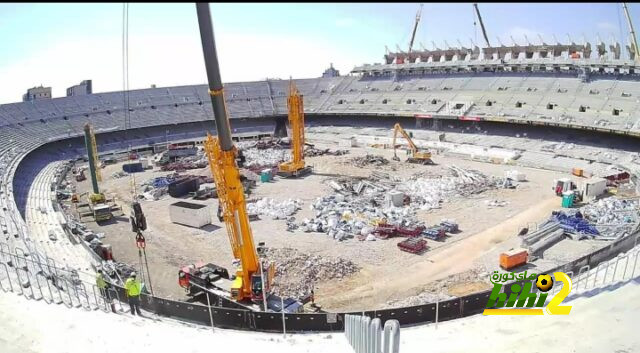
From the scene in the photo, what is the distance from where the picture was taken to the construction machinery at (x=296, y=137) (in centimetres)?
3509

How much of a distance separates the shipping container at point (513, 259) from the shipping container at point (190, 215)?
1543 centimetres

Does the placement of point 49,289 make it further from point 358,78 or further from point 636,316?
point 358,78

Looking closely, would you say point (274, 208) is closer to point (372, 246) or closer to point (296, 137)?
point (372, 246)

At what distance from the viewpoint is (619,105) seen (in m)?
40.9

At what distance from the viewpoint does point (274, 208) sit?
2703 cm

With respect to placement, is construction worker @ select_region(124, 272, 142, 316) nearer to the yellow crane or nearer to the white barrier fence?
the yellow crane

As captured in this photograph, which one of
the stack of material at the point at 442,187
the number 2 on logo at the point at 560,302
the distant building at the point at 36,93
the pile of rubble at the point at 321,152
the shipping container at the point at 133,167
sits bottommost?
the stack of material at the point at 442,187

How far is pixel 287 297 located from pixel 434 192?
52.2 feet

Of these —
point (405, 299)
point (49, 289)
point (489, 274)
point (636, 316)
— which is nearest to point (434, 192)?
point (489, 274)

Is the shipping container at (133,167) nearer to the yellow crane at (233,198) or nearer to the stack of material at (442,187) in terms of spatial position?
the stack of material at (442,187)

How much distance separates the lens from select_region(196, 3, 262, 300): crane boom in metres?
12.5

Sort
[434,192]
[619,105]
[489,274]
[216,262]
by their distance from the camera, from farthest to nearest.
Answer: [619,105] < [434,192] < [216,262] < [489,274]

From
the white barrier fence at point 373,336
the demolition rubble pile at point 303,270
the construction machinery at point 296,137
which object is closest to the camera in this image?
the white barrier fence at point 373,336

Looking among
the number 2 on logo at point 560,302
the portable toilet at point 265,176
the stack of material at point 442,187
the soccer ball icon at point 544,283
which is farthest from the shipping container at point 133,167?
the number 2 on logo at point 560,302
